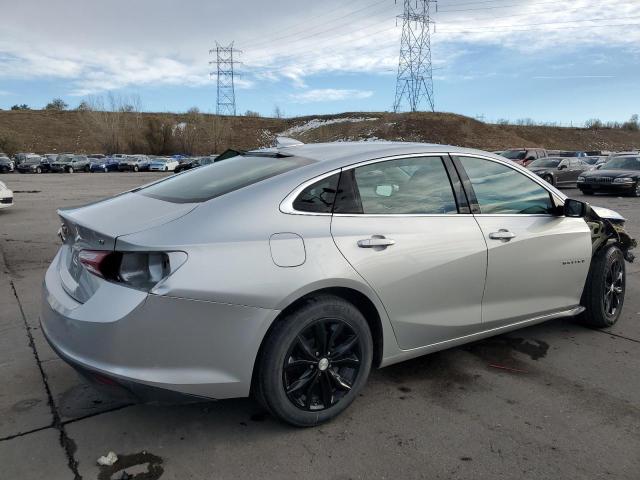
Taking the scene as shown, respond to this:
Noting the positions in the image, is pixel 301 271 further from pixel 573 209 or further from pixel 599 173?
pixel 599 173

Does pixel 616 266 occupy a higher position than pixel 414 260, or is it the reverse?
pixel 414 260

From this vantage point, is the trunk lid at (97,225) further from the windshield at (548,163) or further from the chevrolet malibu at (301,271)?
the windshield at (548,163)

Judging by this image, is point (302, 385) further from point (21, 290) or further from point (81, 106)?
point (81, 106)

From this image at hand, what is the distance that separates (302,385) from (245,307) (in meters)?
0.61

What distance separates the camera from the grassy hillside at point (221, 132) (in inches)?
2933

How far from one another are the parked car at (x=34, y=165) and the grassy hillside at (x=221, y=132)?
30221 millimetres

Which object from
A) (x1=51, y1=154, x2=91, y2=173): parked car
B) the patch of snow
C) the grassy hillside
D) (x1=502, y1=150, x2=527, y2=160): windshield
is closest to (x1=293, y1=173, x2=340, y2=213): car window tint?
(x1=502, y1=150, x2=527, y2=160): windshield

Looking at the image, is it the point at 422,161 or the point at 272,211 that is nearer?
the point at 272,211

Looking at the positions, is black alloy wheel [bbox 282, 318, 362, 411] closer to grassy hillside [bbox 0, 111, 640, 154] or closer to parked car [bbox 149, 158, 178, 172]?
parked car [bbox 149, 158, 178, 172]

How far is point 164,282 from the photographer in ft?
8.14

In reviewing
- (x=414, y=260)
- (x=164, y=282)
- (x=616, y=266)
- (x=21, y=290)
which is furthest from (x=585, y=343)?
(x=21, y=290)

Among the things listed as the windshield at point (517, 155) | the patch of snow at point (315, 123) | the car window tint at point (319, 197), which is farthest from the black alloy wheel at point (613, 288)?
the patch of snow at point (315, 123)

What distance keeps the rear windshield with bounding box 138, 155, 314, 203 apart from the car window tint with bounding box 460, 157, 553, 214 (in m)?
1.27

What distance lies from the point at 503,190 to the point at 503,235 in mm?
414
